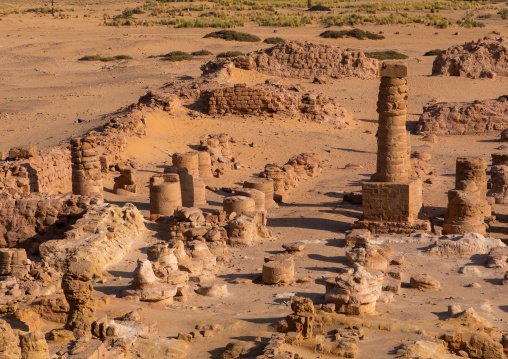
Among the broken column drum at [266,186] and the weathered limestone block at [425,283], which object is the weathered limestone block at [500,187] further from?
the weathered limestone block at [425,283]

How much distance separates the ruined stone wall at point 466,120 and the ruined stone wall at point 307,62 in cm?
676

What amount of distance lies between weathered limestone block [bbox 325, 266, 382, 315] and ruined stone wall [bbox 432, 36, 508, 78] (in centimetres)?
2461

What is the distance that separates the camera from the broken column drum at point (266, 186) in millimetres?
20094

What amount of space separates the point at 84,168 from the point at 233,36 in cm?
3447

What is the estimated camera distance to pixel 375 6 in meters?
73.4

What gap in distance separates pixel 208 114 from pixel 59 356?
20.1 m

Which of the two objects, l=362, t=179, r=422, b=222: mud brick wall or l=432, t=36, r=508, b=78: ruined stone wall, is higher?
l=432, t=36, r=508, b=78: ruined stone wall

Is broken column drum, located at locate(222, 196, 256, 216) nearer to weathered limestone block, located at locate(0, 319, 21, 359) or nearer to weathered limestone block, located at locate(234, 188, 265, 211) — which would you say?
weathered limestone block, located at locate(234, 188, 265, 211)

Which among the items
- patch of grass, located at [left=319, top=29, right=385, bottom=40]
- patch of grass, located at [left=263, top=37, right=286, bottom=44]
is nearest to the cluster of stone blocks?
patch of grass, located at [left=263, top=37, right=286, bottom=44]

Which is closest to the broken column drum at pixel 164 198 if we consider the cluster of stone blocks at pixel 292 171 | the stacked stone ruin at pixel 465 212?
the cluster of stone blocks at pixel 292 171

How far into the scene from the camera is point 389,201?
17812 mm

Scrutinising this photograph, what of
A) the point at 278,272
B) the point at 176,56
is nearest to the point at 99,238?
the point at 278,272

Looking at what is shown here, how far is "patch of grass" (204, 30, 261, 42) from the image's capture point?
169 feet

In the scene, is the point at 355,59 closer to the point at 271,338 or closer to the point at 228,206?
the point at 228,206
